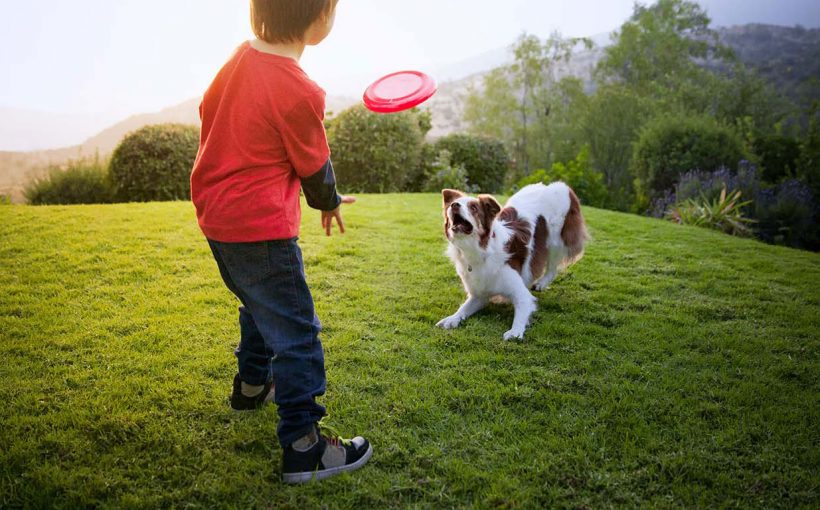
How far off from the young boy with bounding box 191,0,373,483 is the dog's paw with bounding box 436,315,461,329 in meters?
1.72

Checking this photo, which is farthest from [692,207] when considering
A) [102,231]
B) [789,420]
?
[102,231]

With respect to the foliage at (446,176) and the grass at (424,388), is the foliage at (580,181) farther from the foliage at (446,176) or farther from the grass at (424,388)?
the grass at (424,388)

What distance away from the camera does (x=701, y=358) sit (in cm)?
338

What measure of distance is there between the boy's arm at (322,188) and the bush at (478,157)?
32.4 ft

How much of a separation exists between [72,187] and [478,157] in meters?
8.04

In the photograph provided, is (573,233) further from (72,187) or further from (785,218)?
(72,187)

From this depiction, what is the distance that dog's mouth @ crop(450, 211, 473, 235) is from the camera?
3.79 meters

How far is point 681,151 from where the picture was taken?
11.0 meters

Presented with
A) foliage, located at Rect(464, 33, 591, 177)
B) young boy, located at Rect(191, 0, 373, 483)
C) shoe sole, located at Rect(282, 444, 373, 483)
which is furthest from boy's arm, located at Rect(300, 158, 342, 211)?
foliage, located at Rect(464, 33, 591, 177)

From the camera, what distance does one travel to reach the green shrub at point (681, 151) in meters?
10.7

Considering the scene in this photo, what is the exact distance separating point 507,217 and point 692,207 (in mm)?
5484

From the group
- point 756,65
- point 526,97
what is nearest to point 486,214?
point 526,97

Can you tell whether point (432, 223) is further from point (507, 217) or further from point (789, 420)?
point (789, 420)

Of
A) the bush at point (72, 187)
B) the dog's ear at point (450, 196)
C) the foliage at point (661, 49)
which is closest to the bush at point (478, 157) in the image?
the bush at point (72, 187)
